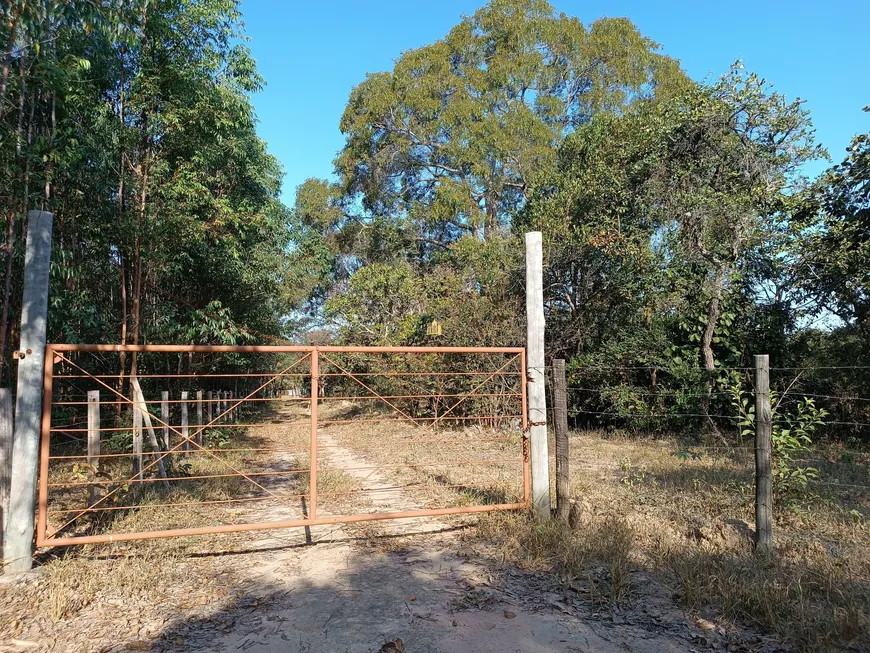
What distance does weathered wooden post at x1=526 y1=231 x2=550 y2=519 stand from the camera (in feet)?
16.4

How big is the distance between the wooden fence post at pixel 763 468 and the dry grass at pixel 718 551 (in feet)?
0.59

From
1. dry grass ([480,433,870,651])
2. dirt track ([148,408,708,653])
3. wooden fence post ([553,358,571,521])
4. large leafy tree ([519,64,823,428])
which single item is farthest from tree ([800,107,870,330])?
dirt track ([148,408,708,653])

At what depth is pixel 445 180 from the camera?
A: 63.6 feet

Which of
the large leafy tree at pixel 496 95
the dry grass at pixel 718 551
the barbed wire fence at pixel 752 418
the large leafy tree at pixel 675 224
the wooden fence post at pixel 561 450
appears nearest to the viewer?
the dry grass at pixel 718 551

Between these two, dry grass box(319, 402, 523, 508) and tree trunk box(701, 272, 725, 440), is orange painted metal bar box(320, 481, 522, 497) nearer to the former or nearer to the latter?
dry grass box(319, 402, 523, 508)

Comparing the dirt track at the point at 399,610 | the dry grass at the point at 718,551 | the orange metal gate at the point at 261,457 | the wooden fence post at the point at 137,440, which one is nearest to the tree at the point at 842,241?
the dry grass at the point at 718,551

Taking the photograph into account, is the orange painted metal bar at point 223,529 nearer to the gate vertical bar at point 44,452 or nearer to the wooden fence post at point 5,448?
the gate vertical bar at point 44,452

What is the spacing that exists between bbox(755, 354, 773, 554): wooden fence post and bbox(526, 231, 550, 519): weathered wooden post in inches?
67.6

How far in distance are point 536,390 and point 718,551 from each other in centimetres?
197

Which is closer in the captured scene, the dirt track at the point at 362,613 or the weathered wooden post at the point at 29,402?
the dirt track at the point at 362,613

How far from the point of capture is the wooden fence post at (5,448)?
4.11 meters

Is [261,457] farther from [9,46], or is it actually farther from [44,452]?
[9,46]

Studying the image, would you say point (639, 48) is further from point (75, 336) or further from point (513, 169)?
point (75, 336)

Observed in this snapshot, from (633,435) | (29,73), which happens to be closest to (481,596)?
(29,73)
